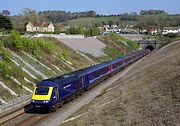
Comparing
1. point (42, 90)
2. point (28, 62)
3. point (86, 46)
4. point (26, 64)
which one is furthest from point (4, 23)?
point (42, 90)

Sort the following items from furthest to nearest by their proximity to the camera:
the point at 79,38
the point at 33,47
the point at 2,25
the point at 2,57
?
the point at 79,38, the point at 2,25, the point at 33,47, the point at 2,57

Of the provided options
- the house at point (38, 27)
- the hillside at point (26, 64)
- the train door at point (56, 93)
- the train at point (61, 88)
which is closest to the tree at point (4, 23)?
the hillside at point (26, 64)

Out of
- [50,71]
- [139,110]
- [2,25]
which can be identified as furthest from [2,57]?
[2,25]

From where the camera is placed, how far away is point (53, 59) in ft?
194

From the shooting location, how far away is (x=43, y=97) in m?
29.4

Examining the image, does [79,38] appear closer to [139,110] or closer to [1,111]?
[1,111]

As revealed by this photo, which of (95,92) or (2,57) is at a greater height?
(2,57)

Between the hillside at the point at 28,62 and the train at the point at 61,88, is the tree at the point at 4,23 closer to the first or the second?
the hillside at the point at 28,62

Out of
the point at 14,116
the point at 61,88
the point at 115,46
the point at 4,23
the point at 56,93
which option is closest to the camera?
the point at 14,116

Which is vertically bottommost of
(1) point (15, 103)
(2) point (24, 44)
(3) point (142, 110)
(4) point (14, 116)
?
(1) point (15, 103)

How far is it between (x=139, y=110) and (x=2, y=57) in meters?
26.6

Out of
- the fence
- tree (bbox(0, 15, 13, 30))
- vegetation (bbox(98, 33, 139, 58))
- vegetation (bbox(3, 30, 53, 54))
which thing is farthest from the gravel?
the fence

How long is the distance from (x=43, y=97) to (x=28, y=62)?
21.4m

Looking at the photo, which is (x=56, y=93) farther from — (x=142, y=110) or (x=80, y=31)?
(x=80, y=31)
